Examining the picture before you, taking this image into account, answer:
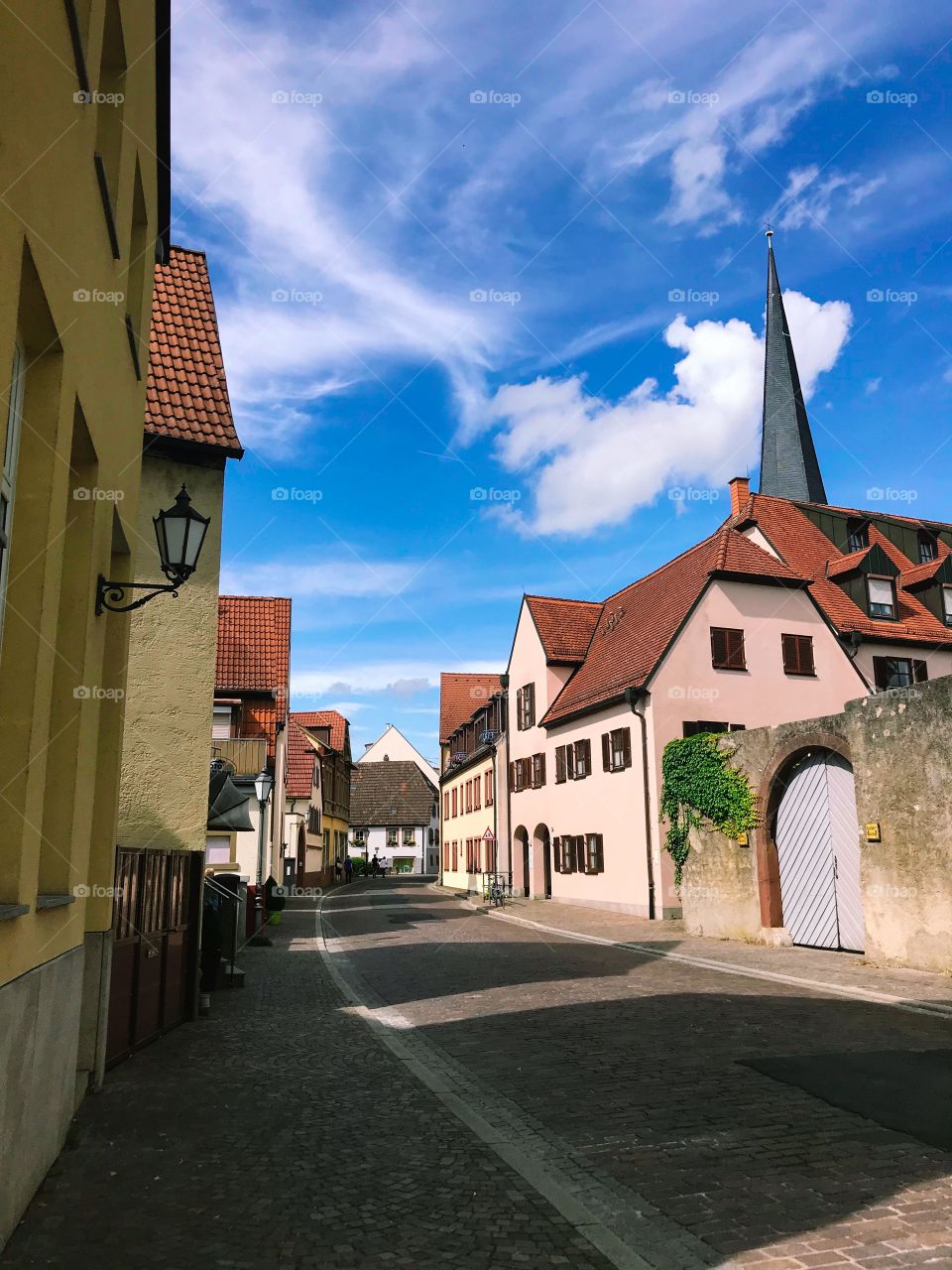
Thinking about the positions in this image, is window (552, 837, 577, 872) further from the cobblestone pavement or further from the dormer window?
the cobblestone pavement

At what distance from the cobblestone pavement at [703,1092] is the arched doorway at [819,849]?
1.70m

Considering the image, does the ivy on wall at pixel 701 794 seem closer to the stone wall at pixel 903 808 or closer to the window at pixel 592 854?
the stone wall at pixel 903 808

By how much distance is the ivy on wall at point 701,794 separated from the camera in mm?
17375

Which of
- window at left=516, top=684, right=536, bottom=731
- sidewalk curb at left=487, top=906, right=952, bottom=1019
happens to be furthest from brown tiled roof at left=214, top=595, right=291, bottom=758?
sidewalk curb at left=487, top=906, right=952, bottom=1019

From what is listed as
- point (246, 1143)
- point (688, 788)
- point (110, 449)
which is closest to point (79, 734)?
point (110, 449)

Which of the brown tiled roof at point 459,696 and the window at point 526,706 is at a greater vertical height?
the brown tiled roof at point 459,696

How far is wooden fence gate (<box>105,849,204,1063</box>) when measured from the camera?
812cm

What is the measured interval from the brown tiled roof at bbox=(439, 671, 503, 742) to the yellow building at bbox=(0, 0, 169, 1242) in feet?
163

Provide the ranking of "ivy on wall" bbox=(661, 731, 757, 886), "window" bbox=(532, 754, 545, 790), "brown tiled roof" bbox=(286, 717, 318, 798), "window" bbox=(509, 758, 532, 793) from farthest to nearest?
"brown tiled roof" bbox=(286, 717, 318, 798), "window" bbox=(509, 758, 532, 793), "window" bbox=(532, 754, 545, 790), "ivy on wall" bbox=(661, 731, 757, 886)

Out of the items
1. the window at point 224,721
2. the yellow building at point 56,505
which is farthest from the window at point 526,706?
the yellow building at point 56,505

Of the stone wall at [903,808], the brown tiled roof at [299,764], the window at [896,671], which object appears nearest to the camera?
the stone wall at [903,808]

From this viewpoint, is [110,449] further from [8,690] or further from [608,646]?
[608,646]

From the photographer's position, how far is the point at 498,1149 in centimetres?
570

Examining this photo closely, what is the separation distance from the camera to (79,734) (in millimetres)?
6250
